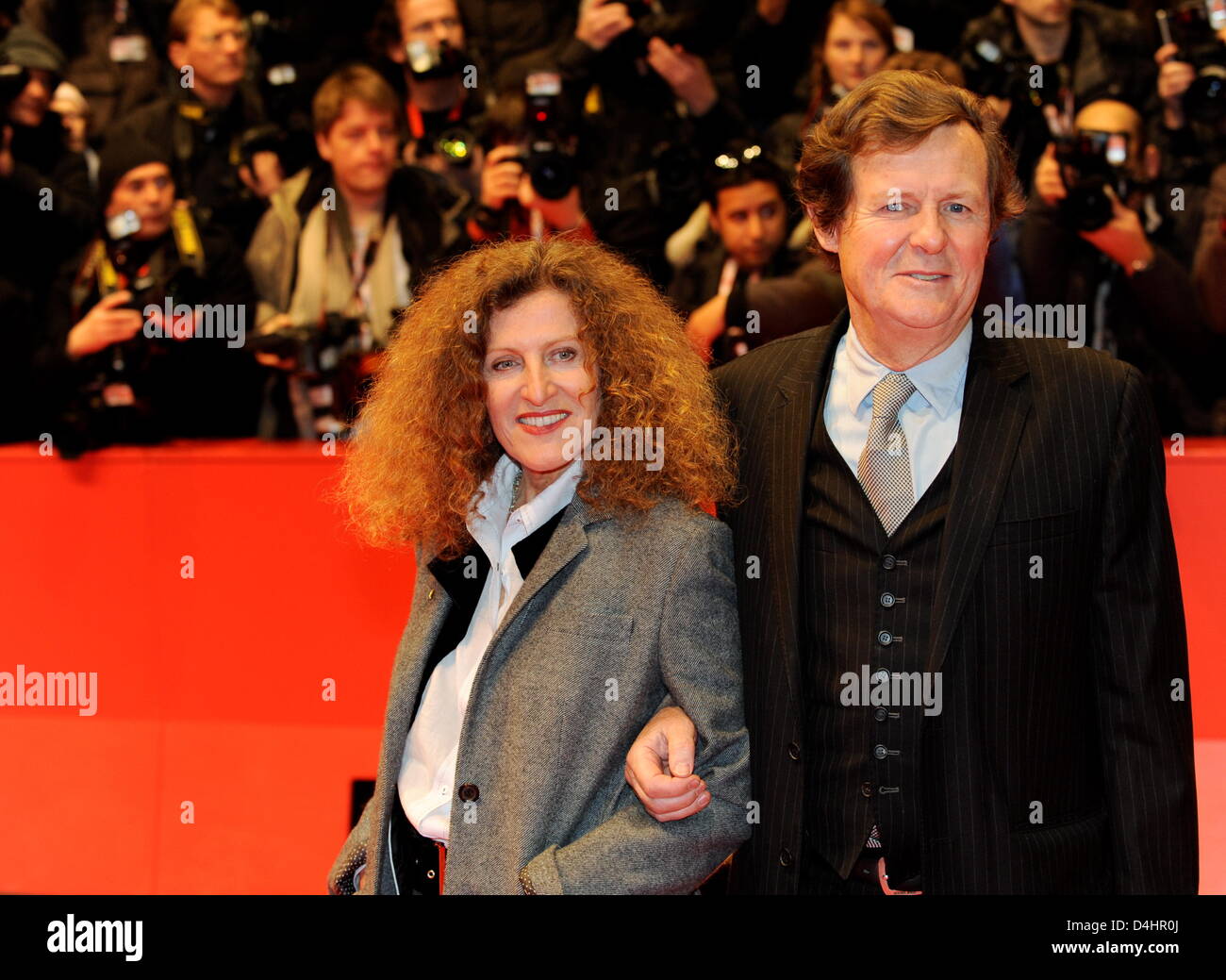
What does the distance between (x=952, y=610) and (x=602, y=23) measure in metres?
2.74

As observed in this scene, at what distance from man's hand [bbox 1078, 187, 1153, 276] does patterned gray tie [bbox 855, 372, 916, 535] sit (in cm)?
181

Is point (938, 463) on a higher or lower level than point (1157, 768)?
higher

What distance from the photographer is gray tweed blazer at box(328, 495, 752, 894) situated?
1.78 meters

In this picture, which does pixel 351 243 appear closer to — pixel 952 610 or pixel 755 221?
pixel 755 221

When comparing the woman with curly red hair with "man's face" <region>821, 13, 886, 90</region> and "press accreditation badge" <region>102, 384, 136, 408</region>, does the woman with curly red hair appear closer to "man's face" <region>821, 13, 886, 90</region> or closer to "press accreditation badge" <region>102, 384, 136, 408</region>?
"press accreditation badge" <region>102, 384, 136, 408</region>

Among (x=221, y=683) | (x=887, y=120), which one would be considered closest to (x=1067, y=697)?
(x=887, y=120)

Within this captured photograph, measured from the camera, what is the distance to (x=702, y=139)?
3930 mm

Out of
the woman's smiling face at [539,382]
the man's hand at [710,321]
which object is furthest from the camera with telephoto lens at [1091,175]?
the woman's smiling face at [539,382]

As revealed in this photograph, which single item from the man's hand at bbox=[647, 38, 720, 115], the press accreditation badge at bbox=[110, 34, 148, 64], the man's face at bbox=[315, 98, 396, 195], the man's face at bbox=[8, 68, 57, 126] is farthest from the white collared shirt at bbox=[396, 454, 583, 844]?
the press accreditation badge at bbox=[110, 34, 148, 64]

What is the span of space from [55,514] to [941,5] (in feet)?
9.31

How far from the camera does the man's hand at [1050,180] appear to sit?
351 centimetres

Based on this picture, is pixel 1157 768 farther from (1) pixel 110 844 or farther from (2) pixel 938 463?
(1) pixel 110 844

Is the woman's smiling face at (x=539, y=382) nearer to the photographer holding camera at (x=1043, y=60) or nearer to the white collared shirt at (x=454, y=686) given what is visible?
the white collared shirt at (x=454, y=686)

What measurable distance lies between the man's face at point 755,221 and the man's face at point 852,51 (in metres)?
0.41
